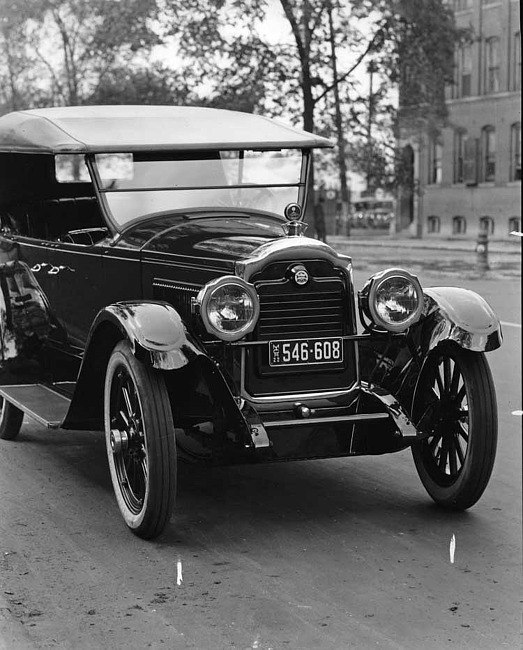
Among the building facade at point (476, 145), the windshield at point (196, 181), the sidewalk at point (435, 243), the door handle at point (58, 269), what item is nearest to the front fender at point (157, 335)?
the windshield at point (196, 181)

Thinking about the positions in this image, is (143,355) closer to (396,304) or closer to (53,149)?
(396,304)

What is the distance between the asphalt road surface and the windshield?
1.18m

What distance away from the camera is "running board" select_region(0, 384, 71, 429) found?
459 centimetres

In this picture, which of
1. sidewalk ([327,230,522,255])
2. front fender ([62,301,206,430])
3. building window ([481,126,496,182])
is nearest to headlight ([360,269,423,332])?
→ front fender ([62,301,206,430])

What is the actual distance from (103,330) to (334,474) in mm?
1242

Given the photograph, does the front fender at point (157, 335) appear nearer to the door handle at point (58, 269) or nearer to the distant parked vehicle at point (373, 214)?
the door handle at point (58, 269)

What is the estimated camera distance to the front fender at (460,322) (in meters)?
4.07

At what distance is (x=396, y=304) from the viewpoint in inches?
162

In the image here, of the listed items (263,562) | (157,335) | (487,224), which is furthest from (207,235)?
(487,224)

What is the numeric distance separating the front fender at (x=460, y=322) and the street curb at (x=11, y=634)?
74.0 inches

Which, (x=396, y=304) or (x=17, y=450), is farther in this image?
(x=17, y=450)

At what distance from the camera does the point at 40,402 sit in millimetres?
4930

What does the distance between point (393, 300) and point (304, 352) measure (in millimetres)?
385

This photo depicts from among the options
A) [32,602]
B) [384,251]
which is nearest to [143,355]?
[32,602]
